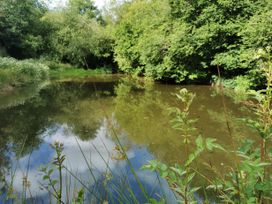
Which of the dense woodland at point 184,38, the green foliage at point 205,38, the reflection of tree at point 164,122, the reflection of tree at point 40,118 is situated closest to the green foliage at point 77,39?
the dense woodland at point 184,38

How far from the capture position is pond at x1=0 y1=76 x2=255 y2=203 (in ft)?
11.8

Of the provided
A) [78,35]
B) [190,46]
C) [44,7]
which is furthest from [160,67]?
[44,7]

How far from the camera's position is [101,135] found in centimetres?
621

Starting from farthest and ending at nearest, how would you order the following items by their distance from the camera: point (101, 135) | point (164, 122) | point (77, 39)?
point (77, 39)
point (164, 122)
point (101, 135)

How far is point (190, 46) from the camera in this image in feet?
41.1

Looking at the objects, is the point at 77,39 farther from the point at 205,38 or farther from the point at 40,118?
the point at 40,118

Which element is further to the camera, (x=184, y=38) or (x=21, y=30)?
(x=21, y=30)

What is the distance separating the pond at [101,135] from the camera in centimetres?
359

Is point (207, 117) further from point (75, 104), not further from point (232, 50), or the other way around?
point (232, 50)

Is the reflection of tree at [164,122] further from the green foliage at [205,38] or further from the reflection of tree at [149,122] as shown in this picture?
the green foliage at [205,38]

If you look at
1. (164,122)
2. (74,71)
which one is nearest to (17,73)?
(74,71)

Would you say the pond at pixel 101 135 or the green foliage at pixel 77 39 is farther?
the green foliage at pixel 77 39

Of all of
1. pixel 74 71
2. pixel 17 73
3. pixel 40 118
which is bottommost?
pixel 40 118

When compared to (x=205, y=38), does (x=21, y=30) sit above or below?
above
